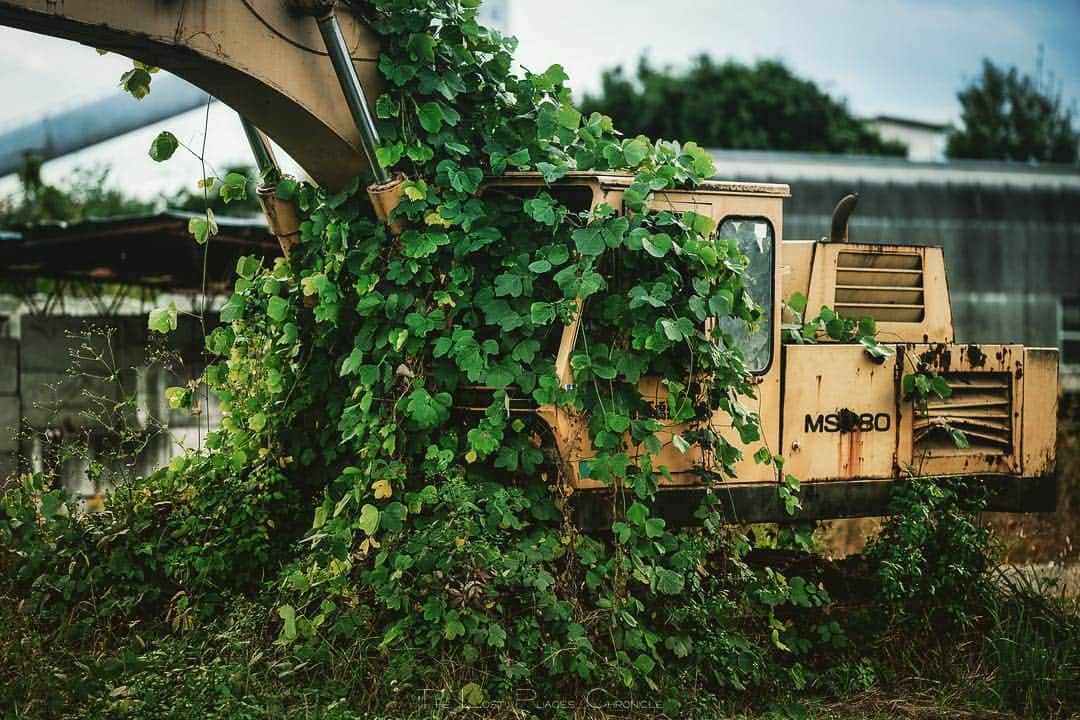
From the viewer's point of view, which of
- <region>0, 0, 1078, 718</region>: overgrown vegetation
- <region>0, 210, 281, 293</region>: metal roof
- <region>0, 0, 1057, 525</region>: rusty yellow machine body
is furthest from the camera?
<region>0, 210, 281, 293</region>: metal roof

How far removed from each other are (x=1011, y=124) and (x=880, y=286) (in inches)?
1529

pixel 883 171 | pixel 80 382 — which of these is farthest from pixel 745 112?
pixel 80 382

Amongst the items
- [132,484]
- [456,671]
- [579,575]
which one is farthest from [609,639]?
[132,484]

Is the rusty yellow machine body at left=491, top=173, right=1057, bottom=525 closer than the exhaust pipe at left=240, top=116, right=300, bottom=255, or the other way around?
the rusty yellow machine body at left=491, top=173, right=1057, bottom=525

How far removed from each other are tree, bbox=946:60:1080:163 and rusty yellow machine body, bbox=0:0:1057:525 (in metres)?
35.1

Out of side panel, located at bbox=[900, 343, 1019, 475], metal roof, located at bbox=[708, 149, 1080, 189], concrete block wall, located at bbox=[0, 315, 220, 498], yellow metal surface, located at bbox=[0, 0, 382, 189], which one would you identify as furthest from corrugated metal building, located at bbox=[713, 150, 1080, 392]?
yellow metal surface, located at bbox=[0, 0, 382, 189]

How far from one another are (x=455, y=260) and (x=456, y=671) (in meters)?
2.20

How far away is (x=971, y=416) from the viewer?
628cm

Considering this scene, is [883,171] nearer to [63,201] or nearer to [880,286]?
[880,286]

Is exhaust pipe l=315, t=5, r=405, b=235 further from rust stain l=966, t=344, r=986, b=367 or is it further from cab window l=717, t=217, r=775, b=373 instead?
rust stain l=966, t=344, r=986, b=367

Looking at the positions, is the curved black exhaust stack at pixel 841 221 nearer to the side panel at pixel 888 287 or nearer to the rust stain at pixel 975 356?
the side panel at pixel 888 287

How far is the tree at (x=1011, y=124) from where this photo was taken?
38281 mm

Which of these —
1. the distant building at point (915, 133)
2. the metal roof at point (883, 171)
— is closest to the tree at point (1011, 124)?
the distant building at point (915, 133)

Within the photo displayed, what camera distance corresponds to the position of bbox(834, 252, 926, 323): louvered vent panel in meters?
6.59
